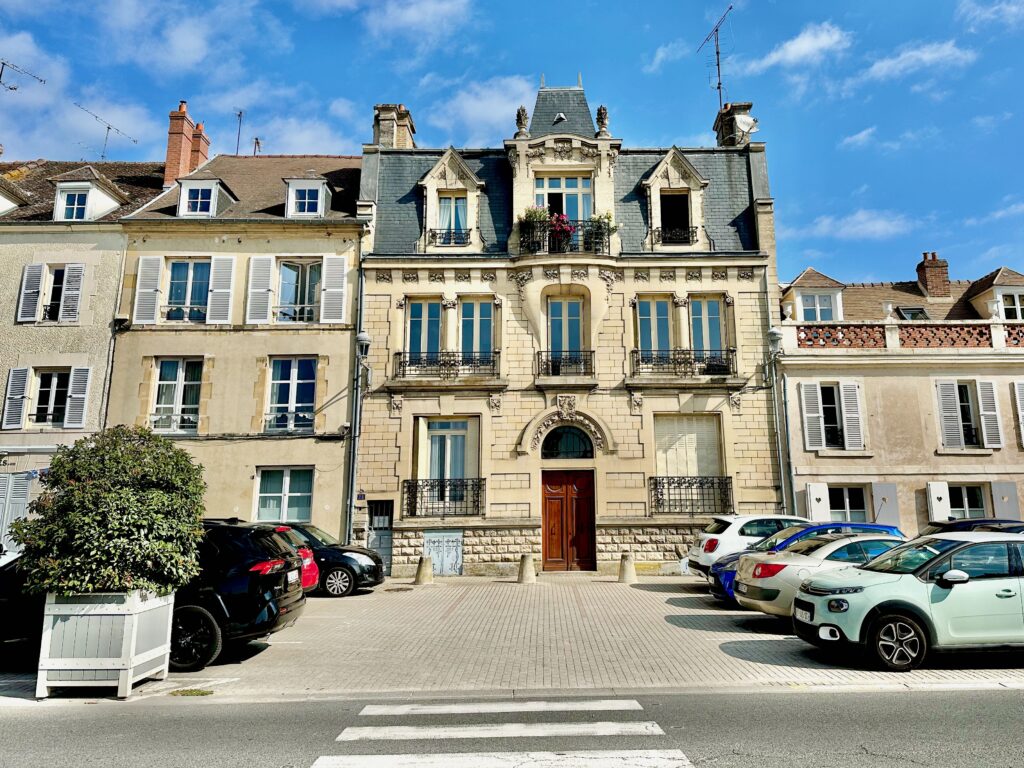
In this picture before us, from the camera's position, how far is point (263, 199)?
21219 mm

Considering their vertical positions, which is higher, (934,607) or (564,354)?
(564,354)

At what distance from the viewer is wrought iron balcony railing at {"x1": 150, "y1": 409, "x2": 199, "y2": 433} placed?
1881 centimetres

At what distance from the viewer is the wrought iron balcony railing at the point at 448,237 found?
19.9m

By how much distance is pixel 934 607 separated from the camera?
764 centimetres

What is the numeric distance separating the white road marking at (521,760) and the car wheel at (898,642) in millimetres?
3797

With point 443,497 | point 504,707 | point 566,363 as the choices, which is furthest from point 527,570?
point 504,707

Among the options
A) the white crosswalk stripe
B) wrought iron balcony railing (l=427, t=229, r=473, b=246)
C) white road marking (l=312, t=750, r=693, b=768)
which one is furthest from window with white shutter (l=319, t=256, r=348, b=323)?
white road marking (l=312, t=750, r=693, b=768)

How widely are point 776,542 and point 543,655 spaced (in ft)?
18.2

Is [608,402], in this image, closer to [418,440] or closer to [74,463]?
[418,440]

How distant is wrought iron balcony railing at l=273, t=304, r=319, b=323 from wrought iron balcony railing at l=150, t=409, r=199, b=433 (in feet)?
11.4

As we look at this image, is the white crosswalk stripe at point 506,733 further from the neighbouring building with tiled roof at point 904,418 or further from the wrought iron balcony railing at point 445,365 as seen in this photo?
the neighbouring building with tiled roof at point 904,418

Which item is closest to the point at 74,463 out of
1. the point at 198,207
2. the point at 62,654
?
the point at 62,654

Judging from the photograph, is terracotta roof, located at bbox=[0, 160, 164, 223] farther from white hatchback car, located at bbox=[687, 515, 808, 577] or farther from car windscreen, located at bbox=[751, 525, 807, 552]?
car windscreen, located at bbox=[751, 525, 807, 552]

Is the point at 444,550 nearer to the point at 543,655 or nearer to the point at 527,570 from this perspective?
the point at 527,570
